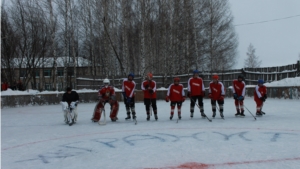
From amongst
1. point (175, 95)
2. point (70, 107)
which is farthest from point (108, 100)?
point (175, 95)

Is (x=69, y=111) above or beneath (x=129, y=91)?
beneath

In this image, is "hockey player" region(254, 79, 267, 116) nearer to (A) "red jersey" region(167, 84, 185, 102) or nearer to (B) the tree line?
(A) "red jersey" region(167, 84, 185, 102)

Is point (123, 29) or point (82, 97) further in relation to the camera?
point (123, 29)

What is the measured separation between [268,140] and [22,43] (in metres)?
24.3

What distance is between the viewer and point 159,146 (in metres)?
7.06

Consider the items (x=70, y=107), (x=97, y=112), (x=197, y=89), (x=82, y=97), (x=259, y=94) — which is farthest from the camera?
(x=82, y=97)

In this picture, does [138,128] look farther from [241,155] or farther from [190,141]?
[241,155]

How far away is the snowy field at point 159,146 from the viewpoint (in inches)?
222

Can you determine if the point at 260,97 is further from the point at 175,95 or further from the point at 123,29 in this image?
the point at 123,29

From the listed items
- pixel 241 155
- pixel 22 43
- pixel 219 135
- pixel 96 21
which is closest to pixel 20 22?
pixel 22 43

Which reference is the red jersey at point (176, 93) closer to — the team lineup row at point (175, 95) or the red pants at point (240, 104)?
the team lineup row at point (175, 95)

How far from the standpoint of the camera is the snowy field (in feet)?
18.5

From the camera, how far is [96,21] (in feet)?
104

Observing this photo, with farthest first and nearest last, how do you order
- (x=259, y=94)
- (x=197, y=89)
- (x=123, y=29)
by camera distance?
(x=123, y=29) → (x=259, y=94) → (x=197, y=89)
